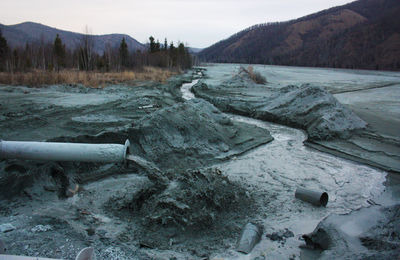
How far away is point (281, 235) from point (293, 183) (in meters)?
2.26

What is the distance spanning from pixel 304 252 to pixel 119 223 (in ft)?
9.17

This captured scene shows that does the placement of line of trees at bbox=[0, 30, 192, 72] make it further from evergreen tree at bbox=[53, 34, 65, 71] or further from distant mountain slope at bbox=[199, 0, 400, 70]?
distant mountain slope at bbox=[199, 0, 400, 70]

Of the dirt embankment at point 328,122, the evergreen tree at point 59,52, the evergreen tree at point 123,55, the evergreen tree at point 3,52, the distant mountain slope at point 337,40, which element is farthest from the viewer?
the distant mountain slope at point 337,40

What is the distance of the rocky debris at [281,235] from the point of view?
4.37 meters

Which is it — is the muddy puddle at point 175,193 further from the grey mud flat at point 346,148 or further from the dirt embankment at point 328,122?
the dirt embankment at point 328,122

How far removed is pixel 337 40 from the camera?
8756 centimetres

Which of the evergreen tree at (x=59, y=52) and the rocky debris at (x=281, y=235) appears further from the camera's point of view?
the evergreen tree at (x=59, y=52)

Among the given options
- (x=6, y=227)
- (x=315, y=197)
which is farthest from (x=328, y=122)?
(x=6, y=227)

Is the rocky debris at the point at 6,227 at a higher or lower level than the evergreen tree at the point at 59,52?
lower

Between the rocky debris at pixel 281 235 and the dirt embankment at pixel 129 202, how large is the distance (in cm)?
54

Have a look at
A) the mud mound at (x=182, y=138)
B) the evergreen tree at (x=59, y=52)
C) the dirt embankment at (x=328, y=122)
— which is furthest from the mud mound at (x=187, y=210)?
the evergreen tree at (x=59, y=52)

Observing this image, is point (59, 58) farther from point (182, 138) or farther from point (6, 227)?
point (6, 227)

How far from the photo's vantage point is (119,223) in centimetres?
444

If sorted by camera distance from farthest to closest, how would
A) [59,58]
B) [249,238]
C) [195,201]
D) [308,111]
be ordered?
1. [59,58]
2. [308,111]
3. [195,201]
4. [249,238]
